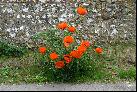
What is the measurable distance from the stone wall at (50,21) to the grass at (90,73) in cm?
31

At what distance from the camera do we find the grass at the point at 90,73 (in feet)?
24.1

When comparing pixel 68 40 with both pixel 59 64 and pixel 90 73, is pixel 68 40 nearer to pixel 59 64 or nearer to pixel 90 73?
pixel 59 64

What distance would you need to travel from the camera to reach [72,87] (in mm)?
7055

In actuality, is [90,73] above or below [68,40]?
below

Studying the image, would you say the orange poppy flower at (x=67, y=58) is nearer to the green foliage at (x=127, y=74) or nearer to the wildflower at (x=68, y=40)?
the wildflower at (x=68, y=40)

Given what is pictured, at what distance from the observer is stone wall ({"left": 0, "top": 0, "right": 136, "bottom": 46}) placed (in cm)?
843

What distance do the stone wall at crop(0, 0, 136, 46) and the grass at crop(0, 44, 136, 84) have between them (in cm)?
31

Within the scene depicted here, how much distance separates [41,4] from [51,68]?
1.63 m

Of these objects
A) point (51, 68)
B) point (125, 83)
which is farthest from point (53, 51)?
point (125, 83)

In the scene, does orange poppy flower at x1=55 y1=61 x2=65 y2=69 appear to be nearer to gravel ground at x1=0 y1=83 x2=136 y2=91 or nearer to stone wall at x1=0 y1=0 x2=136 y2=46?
gravel ground at x1=0 y1=83 x2=136 y2=91

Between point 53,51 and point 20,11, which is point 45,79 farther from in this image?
point 20,11

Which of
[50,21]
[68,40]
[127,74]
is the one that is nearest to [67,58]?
[68,40]

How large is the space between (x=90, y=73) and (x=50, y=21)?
1.52 meters

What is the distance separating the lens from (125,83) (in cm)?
718
